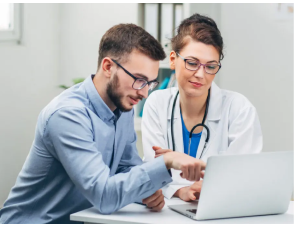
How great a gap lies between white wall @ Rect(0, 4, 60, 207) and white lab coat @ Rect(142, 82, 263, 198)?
1.36 m

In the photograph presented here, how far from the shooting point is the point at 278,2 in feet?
10.4

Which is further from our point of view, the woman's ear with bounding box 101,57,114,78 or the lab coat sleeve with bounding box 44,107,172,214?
the woman's ear with bounding box 101,57,114,78

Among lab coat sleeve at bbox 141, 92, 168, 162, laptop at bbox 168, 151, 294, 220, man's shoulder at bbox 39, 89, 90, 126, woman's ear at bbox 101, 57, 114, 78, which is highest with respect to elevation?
woman's ear at bbox 101, 57, 114, 78

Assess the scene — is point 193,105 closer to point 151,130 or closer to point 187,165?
point 151,130

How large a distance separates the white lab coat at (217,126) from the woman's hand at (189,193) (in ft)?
0.63

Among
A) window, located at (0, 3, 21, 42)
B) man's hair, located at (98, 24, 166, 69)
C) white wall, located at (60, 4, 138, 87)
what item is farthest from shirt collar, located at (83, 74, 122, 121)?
white wall, located at (60, 4, 138, 87)

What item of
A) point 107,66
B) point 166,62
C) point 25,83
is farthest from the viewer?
point 166,62

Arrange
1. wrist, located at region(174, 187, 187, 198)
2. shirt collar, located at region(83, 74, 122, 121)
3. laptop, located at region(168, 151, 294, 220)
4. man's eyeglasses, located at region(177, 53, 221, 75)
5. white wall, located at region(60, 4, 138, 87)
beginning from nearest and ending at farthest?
laptop, located at region(168, 151, 294, 220)
shirt collar, located at region(83, 74, 122, 121)
wrist, located at region(174, 187, 187, 198)
man's eyeglasses, located at region(177, 53, 221, 75)
white wall, located at region(60, 4, 138, 87)

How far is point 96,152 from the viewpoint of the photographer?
1.35m

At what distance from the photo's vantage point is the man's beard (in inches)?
57.2

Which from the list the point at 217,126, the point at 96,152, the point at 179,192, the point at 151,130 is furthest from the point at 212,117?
the point at 96,152

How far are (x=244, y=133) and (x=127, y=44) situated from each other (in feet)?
2.34

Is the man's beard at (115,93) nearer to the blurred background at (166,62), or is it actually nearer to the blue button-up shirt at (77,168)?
the blue button-up shirt at (77,168)

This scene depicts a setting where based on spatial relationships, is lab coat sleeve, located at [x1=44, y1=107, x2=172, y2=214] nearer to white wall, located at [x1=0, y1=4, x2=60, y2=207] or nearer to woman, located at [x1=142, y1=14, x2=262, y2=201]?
woman, located at [x1=142, y1=14, x2=262, y2=201]
